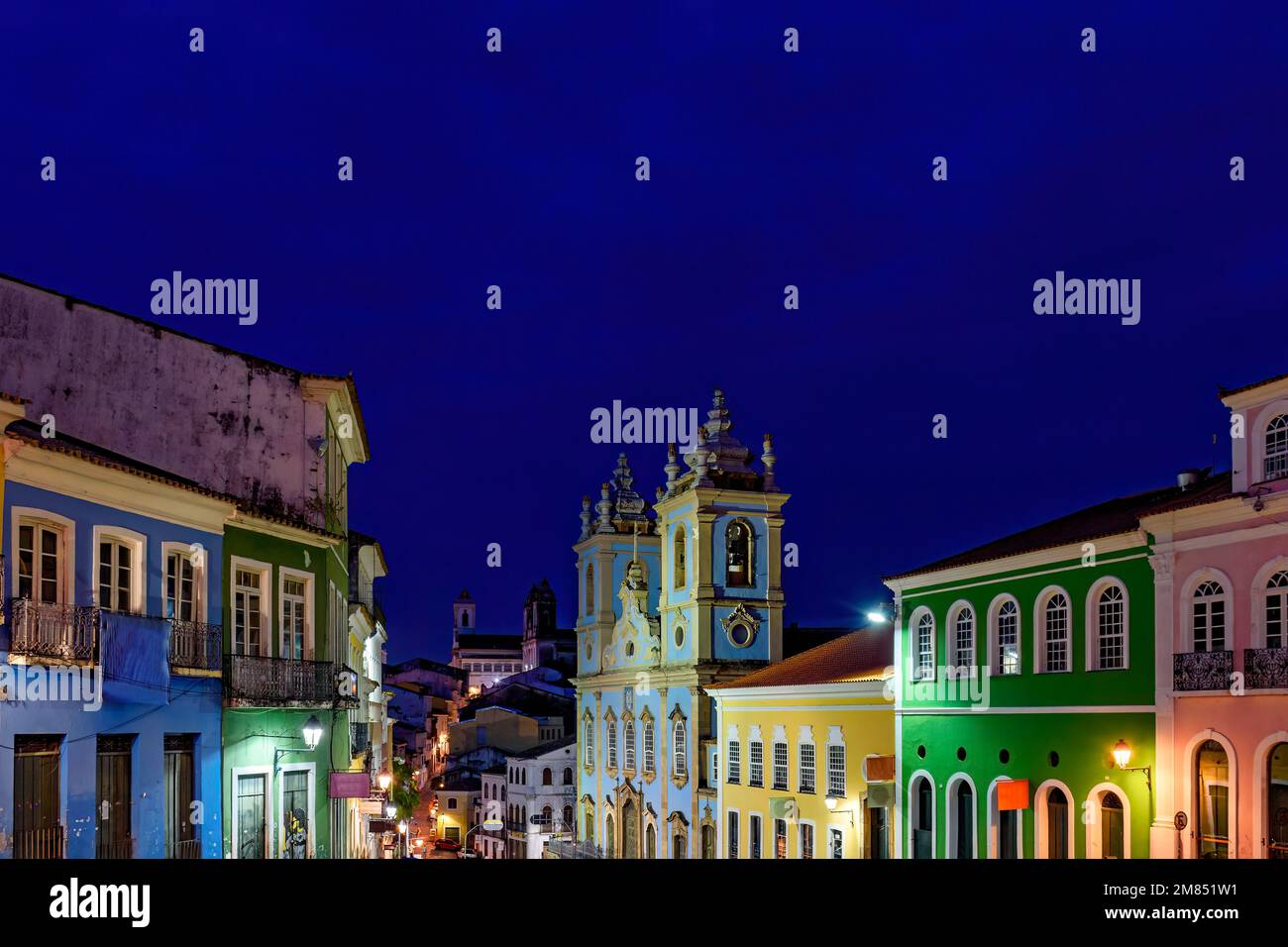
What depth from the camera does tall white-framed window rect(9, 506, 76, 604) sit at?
15109mm

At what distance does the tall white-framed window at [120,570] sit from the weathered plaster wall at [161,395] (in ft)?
17.9

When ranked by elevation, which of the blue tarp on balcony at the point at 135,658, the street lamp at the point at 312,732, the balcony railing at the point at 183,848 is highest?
the blue tarp on balcony at the point at 135,658

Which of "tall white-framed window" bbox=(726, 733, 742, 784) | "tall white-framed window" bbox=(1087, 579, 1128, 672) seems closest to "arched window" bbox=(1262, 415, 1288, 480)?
"tall white-framed window" bbox=(1087, 579, 1128, 672)

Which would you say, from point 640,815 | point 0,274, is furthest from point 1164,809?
point 640,815

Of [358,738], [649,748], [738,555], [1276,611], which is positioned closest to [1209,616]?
[1276,611]

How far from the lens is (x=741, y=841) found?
4325 cm

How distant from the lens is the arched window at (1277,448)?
70.2 feet

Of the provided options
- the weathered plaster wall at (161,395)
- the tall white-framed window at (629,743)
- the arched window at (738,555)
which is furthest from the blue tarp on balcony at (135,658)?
the tall white-framed window at (629,743)

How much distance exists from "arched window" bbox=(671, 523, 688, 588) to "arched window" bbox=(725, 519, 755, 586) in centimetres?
204

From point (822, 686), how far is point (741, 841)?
9118mm

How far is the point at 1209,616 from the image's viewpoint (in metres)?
22.6

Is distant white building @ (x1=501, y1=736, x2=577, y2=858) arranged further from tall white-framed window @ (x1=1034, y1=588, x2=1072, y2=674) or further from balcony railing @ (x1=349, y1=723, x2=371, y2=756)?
tall white-framed window @ (x1=1034, y1=588, x2=1072, y2=674)

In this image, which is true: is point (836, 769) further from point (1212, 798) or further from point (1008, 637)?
point (1212, 798)

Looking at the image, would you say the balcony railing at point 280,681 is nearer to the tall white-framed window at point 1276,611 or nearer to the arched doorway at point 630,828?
the tall white-framed window at point 1276,611
